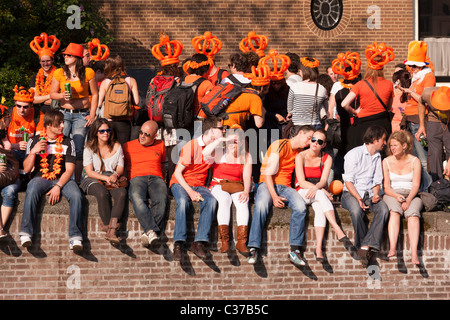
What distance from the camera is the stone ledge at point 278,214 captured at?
9.83 m

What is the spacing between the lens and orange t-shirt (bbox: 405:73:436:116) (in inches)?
430

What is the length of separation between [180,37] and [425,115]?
7.73m

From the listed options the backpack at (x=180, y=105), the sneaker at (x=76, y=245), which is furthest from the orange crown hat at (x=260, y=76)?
the sneaker at (x=76, y=245)

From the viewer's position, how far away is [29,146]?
9.87 meters

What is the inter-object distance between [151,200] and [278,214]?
1.56 meters

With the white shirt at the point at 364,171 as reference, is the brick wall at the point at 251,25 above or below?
above

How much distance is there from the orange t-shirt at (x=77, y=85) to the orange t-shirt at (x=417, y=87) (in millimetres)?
4284

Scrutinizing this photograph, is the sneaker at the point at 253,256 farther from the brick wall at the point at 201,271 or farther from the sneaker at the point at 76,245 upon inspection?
the sneaker at the point at 76,245

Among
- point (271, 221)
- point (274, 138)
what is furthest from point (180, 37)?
point (271, 221)

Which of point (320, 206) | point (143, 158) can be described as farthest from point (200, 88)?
point (320, 206)

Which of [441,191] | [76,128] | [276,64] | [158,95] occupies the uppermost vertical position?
[276,64]

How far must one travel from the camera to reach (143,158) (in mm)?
10062

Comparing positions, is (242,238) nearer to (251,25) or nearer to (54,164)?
(54,164)

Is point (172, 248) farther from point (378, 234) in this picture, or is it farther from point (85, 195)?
Answer: point (378, 234)
